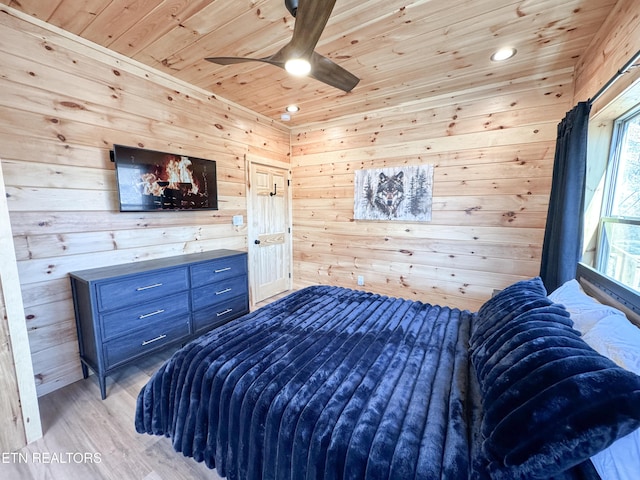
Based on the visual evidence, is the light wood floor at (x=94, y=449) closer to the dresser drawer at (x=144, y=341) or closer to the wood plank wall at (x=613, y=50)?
the dresser drawer at (x=144, y=341)

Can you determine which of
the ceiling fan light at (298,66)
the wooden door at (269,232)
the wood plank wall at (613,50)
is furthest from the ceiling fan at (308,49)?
the wooden door at (269,232)

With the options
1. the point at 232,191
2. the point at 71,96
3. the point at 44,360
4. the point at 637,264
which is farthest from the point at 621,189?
the point at 44,360

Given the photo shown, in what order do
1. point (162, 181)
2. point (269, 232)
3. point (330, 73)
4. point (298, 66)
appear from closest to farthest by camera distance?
1. point (298, 66)
2. point (330, 73)
3. point (162, 181)
4. point (269, 232)

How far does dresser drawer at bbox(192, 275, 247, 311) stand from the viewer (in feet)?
8.18

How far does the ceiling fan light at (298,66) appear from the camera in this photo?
1.60 m

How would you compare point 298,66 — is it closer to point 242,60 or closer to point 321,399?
point 242,60

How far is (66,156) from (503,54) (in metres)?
3.54

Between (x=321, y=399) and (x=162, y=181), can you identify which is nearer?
(x=321, y=399)

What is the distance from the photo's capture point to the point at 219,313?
8.87 ft

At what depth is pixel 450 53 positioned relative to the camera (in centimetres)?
219

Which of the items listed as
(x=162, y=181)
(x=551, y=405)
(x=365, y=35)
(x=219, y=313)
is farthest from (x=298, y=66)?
(x=219, y=313)

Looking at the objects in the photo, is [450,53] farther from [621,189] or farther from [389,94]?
[621,189]

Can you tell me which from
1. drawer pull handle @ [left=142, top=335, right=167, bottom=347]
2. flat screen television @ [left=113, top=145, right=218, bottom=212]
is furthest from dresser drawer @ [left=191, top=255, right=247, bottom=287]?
flat screen television @ [left=113, top=145, right=218, bottom=212]

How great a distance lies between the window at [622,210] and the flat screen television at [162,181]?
3377 millimetres
